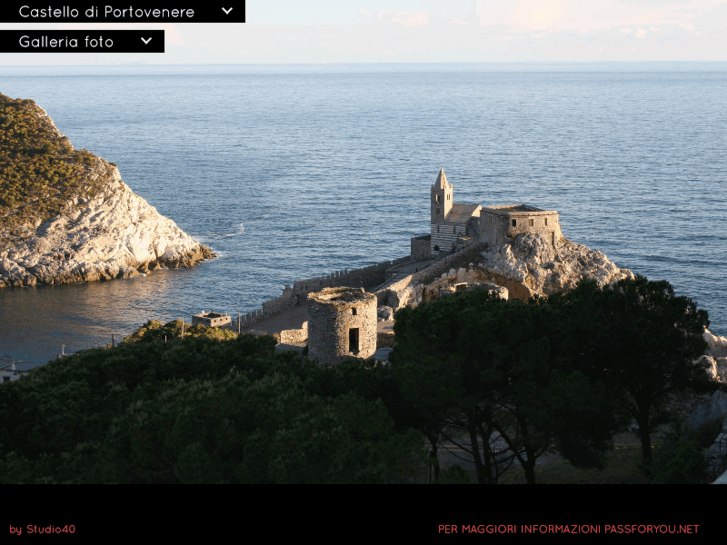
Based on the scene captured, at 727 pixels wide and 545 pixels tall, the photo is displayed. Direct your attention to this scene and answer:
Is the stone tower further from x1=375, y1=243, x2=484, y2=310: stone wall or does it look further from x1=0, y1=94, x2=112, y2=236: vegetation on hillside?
x1=0, y1=94, x2=112, y2=236: vegetation on hillside

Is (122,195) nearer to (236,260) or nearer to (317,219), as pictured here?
(236,260)

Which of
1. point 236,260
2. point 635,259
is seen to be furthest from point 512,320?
point 236,260

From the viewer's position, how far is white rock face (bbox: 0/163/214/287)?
9025cm

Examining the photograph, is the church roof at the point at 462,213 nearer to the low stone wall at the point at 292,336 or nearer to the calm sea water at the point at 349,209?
the calm sea water at the point at 349,209

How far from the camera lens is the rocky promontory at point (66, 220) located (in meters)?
91.1

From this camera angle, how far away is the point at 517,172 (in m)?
149

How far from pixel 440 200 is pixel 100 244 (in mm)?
42957

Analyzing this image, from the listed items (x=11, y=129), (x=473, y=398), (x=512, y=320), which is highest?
(x=11, y=129)

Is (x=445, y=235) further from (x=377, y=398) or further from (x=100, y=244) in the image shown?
(x=377, y=398)

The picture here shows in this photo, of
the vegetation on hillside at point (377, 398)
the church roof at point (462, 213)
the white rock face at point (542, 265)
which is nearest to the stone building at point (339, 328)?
the vegetation on hillside at point (377, 398)

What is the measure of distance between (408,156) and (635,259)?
320 feet

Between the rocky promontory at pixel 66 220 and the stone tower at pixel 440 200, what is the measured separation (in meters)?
35.6

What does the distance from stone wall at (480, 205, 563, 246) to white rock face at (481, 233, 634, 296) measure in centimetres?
67

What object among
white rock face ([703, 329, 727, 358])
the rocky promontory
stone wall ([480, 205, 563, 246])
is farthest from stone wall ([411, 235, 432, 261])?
the rocky promontory
